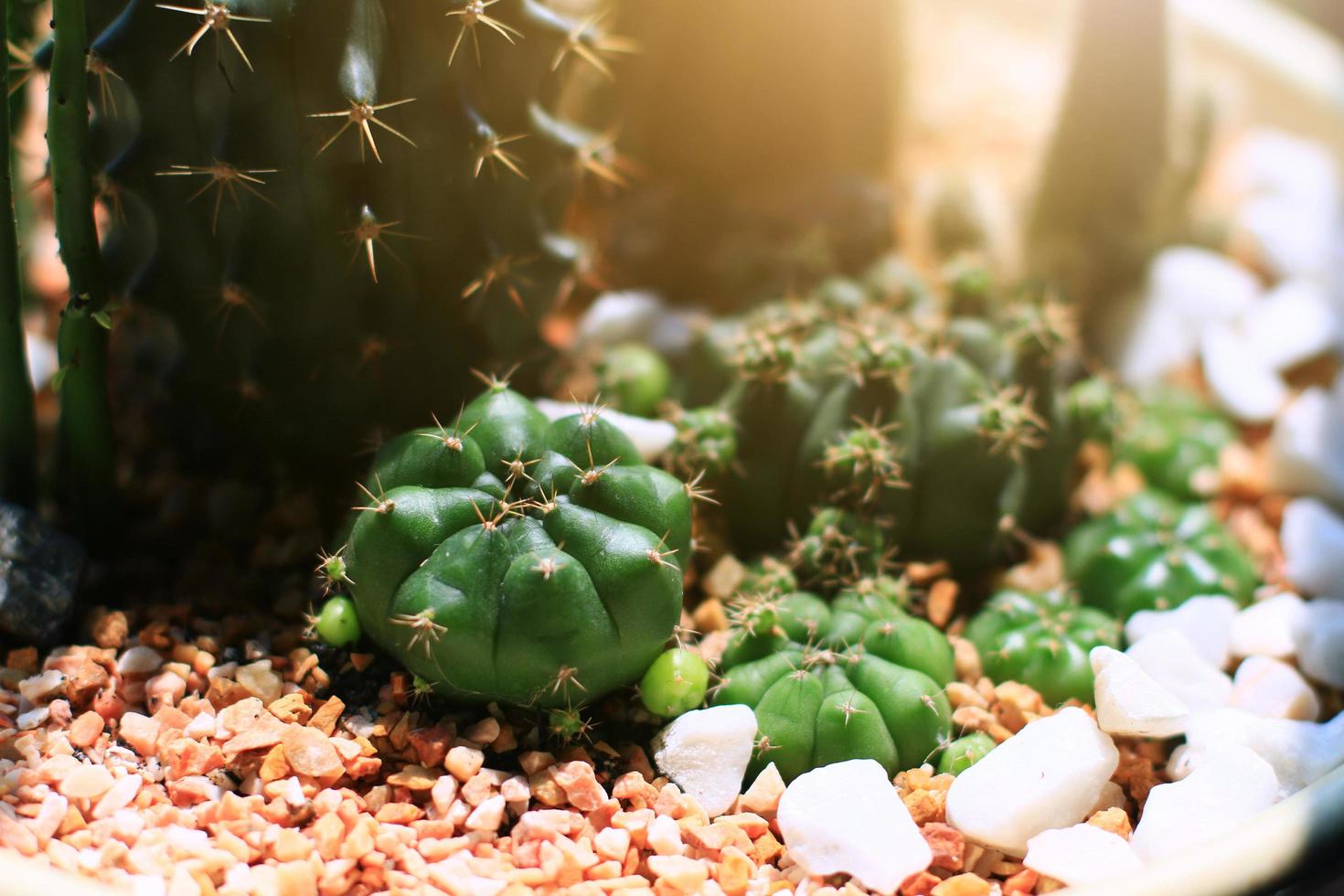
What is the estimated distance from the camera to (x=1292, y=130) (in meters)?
3.45

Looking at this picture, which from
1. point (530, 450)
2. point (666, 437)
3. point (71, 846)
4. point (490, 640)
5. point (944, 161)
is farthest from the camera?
point (944, 161)

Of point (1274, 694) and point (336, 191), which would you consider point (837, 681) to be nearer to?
point (1274, 694)

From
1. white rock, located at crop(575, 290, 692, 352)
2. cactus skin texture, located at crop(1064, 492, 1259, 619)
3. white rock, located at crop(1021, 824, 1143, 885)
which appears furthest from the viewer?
white rock, located at crop(575, 290, 692, 352)

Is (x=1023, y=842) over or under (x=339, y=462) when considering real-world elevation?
under

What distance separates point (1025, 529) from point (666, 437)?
0.78m

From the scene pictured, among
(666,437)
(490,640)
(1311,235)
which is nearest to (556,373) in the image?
(666,437)

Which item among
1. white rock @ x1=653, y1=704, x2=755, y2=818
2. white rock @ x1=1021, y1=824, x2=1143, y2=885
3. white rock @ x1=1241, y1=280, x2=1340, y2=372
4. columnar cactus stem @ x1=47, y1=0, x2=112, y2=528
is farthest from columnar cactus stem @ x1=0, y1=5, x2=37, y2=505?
white rock @ x1=1241, y1=280, x2=1340, y2=372

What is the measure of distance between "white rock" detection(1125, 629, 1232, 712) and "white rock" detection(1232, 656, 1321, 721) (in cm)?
7

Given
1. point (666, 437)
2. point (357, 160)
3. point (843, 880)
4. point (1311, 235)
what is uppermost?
point (357, 160)

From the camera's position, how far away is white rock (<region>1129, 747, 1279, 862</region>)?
5.06ft

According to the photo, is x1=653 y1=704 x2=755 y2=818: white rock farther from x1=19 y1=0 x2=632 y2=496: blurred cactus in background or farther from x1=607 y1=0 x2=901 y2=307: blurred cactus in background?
x1=607 y1=0 x2=901 y2=307: blurred cactus in background

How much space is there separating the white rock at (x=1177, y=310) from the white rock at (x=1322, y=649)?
2.94 feet

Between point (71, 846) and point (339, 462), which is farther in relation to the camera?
point (339, 462)

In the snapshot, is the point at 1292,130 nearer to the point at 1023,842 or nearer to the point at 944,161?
the point at 944,161
